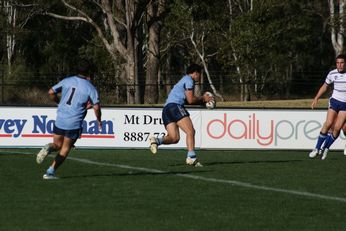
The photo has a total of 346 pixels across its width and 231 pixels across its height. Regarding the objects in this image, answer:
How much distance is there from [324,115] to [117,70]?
2371 centimetres

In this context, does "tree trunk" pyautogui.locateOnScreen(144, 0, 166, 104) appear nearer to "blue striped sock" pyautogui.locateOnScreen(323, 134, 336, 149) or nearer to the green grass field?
"blue striped sock" pyautogui.locateOnScreen(323, 134, 336, 149)

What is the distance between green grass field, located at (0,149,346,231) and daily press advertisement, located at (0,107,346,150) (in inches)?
235

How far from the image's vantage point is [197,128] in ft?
78.6

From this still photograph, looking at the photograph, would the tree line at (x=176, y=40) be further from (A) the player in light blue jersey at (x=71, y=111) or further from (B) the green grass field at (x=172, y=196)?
(A) the player in light blue jersey at (x=71, y=111)

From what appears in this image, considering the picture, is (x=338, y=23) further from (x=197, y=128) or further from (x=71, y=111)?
(x=71, y=111)

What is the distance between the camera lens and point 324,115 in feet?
77.8

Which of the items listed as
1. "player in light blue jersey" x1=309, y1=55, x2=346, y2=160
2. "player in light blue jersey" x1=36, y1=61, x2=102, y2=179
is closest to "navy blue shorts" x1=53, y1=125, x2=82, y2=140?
"player in light blue jersey" x1=36, y1=61, x2=102, y2=179

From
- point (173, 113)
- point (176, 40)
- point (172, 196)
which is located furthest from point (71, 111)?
point (176, 40)

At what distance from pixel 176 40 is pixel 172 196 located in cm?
4741

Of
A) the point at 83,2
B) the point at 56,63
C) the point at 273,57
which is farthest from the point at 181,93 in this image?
the point at 56,63

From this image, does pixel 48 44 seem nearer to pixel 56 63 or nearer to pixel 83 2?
pixel 56 63

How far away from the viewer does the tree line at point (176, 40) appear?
42219 millimetres

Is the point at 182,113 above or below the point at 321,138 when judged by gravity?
above

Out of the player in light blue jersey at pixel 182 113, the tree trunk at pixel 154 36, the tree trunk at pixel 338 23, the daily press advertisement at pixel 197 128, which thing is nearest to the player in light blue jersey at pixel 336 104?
the player in light blue jersey at pixel 182 113
